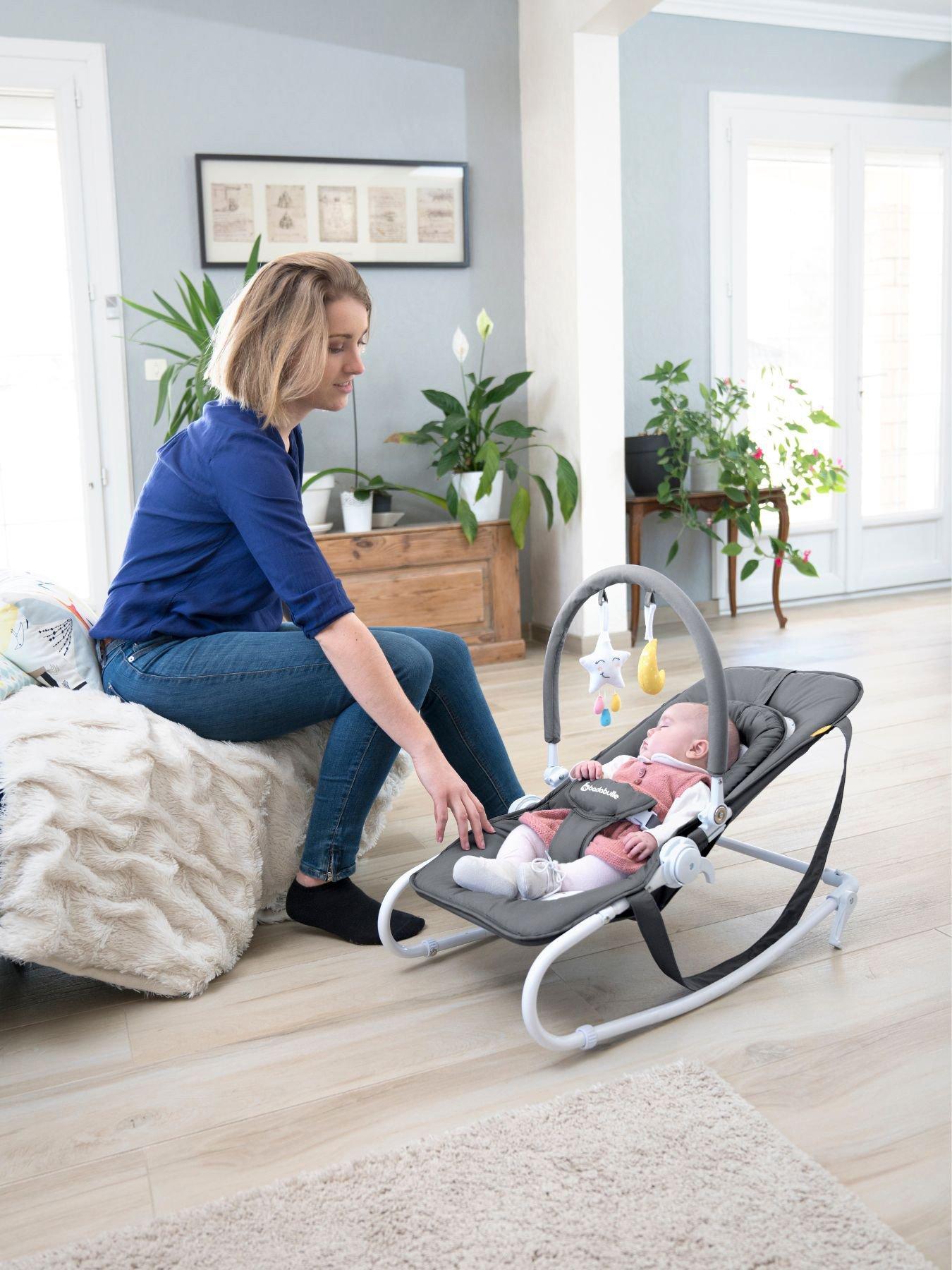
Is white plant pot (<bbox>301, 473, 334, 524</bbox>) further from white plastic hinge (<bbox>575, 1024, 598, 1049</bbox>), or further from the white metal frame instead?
white plastic hinge (<bbox>575, 1024, 598, 1049</bbox>)

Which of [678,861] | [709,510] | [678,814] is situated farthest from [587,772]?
[709,510]

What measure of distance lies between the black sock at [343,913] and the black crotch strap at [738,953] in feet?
1.44


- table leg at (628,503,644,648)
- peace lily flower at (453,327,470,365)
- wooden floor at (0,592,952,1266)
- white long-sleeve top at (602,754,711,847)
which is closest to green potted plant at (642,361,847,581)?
table leg at (628,503,644,648)

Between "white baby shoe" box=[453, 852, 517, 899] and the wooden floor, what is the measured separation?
0.67 feet

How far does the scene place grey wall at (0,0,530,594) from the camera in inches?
147

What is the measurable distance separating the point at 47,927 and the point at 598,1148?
0.79 m

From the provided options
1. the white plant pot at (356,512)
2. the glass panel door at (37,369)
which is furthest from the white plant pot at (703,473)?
A: the glass panel door at (37,369)

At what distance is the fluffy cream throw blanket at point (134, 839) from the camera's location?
1.55 metres

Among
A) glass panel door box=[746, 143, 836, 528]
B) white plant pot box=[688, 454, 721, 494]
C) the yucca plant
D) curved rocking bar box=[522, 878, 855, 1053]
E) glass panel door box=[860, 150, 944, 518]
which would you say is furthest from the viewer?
glass panel door box=[860, 150, 944, 518]

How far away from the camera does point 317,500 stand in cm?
390

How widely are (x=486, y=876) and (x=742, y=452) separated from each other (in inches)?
126

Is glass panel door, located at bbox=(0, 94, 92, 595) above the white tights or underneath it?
above

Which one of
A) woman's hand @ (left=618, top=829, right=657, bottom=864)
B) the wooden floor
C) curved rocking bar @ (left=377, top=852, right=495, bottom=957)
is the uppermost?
→ woman's hand @ (left=618, top=829, right=657, bottom=864)

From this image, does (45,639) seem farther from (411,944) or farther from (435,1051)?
(435,1051)
